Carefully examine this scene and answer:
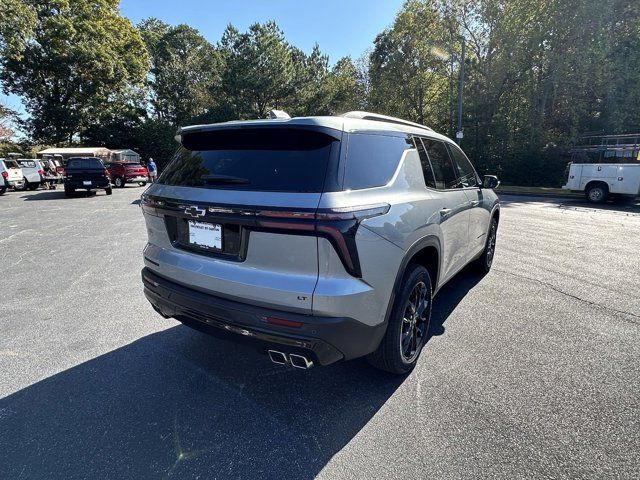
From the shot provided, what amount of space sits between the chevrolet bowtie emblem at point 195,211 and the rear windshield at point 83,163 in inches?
660

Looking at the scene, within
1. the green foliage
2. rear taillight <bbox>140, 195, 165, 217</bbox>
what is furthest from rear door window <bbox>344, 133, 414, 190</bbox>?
the green foliage

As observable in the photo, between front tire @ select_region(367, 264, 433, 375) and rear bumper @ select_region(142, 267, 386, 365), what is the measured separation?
0.71 ft

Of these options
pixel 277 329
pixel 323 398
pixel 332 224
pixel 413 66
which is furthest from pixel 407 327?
pixel 413 66

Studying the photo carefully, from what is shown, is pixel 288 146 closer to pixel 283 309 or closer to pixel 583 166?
pixel 283 309

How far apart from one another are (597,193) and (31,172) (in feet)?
87.5

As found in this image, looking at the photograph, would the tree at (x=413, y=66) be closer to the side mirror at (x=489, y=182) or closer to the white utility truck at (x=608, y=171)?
→ the white utility truck at (x=608, y=171)

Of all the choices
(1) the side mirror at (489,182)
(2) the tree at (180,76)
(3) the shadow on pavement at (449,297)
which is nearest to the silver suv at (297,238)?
(3) the shadow on pavement at (449,297)

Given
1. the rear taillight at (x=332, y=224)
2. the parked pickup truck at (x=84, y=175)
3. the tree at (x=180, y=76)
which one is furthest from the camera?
the tree at (x=180, y=76)

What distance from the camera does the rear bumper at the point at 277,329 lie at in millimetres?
2053

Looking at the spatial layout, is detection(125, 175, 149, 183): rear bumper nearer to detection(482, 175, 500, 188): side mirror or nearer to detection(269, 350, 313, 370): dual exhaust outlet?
detection(482, 175, 500, 188): side mirror

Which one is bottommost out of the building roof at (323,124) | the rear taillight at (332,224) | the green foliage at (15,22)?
the rear taillight at (332,224)

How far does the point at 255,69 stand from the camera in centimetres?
3419

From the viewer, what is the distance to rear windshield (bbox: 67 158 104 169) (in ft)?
52.4

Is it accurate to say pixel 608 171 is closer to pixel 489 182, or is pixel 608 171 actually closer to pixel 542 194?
pixel 542 194
